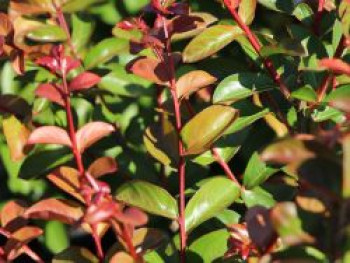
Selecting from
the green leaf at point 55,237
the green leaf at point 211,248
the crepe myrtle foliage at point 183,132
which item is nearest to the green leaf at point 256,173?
the crepe myrtle foliage at point 183,132

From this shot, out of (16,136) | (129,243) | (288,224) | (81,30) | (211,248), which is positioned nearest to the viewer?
(288,224)

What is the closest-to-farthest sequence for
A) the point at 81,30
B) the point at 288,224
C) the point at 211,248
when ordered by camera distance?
1. the point at 288,224
2. the point at 211,248
3. the point at 81,30

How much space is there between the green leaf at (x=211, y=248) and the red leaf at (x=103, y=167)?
24 centimetres

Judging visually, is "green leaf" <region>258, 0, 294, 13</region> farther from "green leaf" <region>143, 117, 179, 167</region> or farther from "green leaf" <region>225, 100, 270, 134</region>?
"green leaf" <region>143, 117, 179, 167</region>

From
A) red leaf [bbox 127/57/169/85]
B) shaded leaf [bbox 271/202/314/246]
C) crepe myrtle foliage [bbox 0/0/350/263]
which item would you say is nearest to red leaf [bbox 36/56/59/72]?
crepe myrtle foliage [bbox 0/0/350/263]

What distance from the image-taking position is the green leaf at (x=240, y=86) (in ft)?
3.76

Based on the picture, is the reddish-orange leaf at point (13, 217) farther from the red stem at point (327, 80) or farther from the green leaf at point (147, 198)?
the red stem at point (327, 80)

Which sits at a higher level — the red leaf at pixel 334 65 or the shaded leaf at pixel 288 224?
the red leaf at pixel 334 65

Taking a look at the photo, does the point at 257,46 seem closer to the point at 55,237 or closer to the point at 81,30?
the point at 81,30

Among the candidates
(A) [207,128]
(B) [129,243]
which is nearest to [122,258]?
(B) [129,243]

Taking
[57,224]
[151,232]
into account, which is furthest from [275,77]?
[57,224]

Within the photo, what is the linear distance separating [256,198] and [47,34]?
0.48m

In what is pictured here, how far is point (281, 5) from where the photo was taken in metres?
1.24

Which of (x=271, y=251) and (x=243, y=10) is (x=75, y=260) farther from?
(x=243, y=10)
